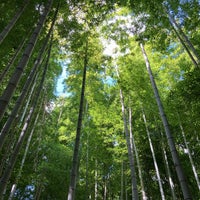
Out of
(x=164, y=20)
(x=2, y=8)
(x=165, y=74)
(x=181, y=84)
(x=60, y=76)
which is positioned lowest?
(x=181, y=84)

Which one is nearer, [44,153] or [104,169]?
[44,153]

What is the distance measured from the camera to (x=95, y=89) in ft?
29.9

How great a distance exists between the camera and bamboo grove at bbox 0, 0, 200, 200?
12.6 ft

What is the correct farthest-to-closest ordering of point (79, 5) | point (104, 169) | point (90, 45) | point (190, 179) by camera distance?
point (104, 169)
point (190, 179)
point (90, 45)
point (79, 5)

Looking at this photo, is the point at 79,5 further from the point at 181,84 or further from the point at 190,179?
the point at 190,179

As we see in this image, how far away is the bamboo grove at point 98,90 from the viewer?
3852mm

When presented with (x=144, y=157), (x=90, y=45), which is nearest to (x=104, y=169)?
(x=144, y=157)

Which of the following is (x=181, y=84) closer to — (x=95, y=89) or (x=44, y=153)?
(x=95, y=89)

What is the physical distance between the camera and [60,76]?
10.3 m

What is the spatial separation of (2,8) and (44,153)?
650cm

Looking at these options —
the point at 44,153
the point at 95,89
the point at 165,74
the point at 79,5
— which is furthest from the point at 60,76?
the point at 79,5

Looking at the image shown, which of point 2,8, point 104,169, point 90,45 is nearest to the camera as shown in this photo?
point 2,8

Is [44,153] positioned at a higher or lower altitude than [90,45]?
lower

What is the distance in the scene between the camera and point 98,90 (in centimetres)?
A: 966
